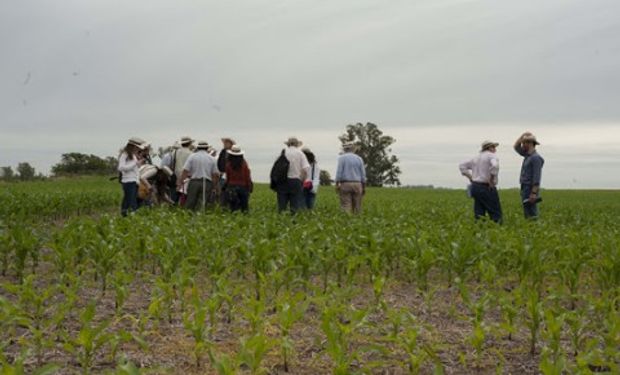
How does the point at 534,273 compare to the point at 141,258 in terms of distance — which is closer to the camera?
the point at 534,273

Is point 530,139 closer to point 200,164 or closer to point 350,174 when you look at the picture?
point 350,174

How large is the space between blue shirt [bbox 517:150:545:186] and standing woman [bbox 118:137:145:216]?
7123 mm

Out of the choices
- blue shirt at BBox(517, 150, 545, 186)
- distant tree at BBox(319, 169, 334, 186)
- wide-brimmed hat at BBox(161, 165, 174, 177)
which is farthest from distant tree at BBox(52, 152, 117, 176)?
blue shirt at BBox(517, 150, 545, 186)

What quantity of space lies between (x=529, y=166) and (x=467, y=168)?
1081 mm

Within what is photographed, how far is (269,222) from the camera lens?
10.2 m

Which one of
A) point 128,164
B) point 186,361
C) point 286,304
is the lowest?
point 186,361

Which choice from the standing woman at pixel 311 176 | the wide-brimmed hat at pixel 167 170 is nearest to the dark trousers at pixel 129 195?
the wide-brimmed hat at pixel 167 170

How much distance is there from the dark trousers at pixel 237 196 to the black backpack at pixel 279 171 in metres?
0.91

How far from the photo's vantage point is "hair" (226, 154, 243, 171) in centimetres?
1342

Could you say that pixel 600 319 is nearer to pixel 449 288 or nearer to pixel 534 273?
pixel 534 273

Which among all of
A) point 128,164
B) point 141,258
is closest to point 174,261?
point 141,258

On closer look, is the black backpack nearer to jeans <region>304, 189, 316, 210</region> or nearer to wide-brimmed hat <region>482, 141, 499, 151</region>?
jeans <region>304, 189, 316, 210</region>

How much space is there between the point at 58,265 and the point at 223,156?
23.6ft

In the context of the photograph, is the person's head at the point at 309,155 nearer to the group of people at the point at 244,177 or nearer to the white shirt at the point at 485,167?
the group of people at the point at 244,177
